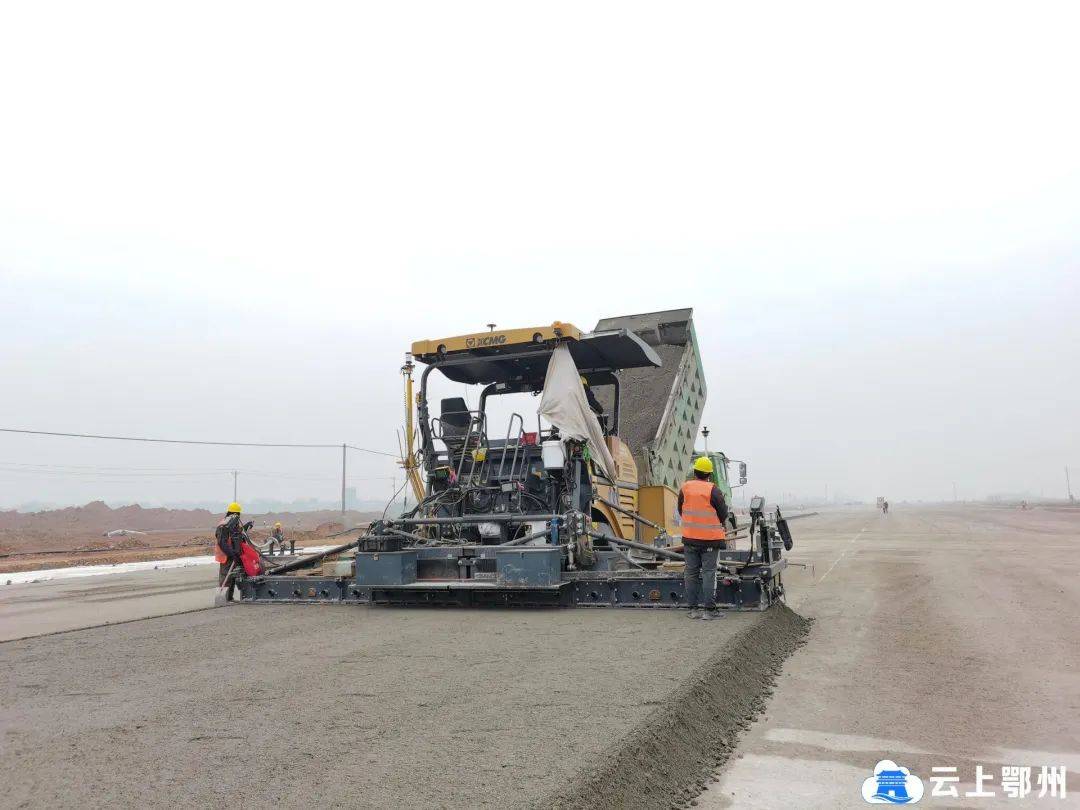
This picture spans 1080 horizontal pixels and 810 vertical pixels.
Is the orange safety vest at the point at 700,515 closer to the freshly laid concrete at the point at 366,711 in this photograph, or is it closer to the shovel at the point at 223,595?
the freshly laid concrete at the point at 366,711

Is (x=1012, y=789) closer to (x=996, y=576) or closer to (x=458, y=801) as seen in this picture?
(x=458, y=801)

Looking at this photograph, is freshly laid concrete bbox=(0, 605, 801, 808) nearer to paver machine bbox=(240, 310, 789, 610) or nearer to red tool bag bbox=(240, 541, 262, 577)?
paver machine bbox=(240, 310, 789, 610)

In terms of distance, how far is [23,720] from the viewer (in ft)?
11.7

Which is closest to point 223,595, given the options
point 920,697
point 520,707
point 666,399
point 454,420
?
point 454,420

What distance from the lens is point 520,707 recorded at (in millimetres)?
3605

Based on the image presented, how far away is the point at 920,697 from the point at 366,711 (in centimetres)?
309

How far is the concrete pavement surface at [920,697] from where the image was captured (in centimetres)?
326

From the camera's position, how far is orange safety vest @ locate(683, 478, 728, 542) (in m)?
6.41

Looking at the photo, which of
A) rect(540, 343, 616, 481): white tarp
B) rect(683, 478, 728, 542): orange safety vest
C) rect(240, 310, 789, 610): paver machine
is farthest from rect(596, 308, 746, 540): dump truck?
rect(683, 478, 728, 542): orange safety vest

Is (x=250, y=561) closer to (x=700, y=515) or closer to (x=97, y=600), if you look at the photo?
(x=97, y=600)

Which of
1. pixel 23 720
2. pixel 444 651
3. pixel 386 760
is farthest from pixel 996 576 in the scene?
pixel 23 720

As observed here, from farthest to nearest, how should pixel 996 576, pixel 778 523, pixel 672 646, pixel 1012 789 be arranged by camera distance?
1. pixel 996 576
2. pixel 778 523
3. pixel 672 646
4. pixel 1012 789

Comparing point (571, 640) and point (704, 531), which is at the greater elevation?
point (704, 531)

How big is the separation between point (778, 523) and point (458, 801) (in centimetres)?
566
